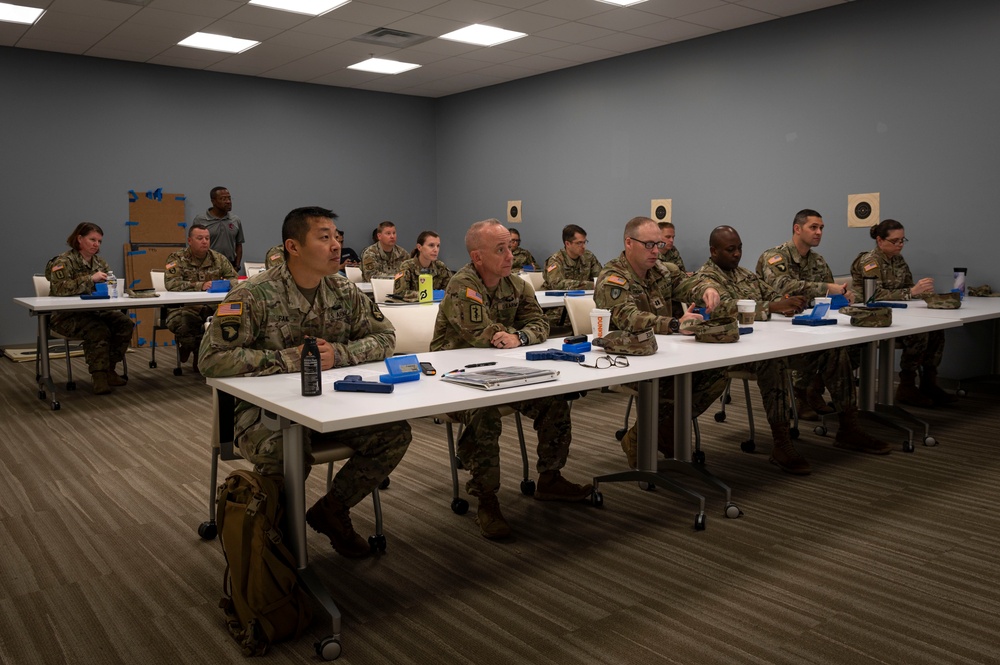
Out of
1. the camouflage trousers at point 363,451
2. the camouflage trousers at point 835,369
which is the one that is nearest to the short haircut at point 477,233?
the camouflage trousers at point 363,451

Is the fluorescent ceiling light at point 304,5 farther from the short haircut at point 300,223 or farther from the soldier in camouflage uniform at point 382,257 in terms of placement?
the short haircut at point 300,223

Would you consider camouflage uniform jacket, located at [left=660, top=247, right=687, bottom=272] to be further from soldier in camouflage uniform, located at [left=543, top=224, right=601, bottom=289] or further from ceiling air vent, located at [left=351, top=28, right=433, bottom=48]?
ceiling air vent, located at [left=351, top=28, right=433, bottom=48]

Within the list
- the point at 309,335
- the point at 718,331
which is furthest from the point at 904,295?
the point at 309,335

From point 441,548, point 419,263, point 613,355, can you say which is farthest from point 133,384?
point 613,355

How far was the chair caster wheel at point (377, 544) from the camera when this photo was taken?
3273 millimetres

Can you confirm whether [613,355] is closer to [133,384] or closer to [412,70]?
[133,384]

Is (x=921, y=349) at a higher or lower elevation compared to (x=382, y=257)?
lower

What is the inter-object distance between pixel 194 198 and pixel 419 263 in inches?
166

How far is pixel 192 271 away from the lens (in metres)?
7.64

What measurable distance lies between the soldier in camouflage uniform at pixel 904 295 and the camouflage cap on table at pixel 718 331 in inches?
96.2

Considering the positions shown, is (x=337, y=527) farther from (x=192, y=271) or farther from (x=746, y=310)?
(x=192, y=271)

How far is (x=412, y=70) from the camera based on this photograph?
32.8 ft

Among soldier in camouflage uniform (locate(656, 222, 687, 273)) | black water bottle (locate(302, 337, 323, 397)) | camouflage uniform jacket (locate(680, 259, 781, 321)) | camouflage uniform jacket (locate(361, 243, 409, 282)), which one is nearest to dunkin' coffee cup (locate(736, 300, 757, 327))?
camouflage uniform jacket (locate(680, 259, 781, 321))

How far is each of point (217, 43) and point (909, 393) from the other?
301 inches
